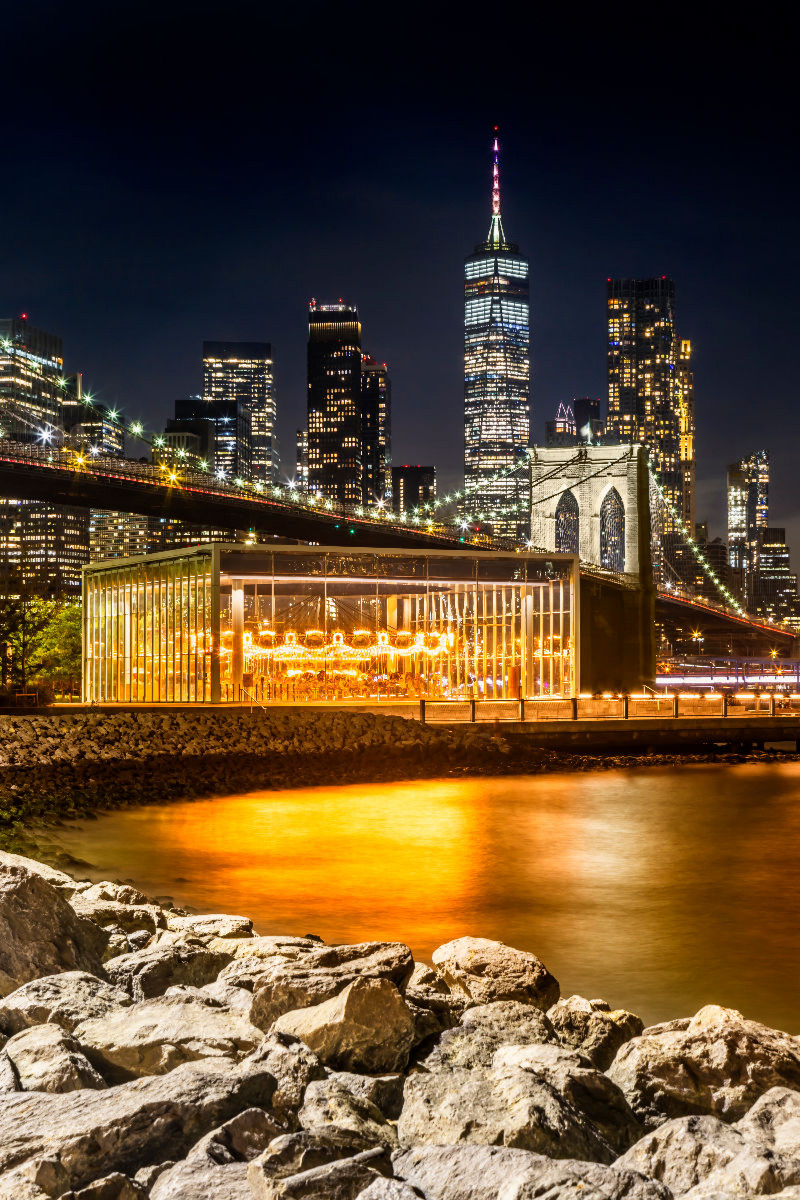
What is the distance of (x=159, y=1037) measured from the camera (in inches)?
216

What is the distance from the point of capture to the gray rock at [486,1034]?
18.4 feet

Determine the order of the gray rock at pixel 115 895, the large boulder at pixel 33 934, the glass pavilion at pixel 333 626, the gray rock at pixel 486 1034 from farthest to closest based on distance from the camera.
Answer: the glass pavilion at pixel 333 626, the gray rock at pixel 115 895, the large boulder at pixel 33 934, the gray rock at pixel 486 1034

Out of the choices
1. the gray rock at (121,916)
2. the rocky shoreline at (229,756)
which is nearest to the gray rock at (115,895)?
the gray rock at (121,916)

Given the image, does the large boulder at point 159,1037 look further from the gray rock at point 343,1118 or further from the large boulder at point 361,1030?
the gray rock at point 343,1118

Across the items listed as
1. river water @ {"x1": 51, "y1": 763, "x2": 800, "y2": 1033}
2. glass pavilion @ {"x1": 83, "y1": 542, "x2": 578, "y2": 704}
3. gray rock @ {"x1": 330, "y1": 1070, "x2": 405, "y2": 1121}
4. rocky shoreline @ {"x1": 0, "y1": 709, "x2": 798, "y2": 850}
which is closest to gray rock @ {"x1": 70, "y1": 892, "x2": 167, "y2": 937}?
river water @ {"x1": 51, "y1": 763, "x2": 800, "y2": 1033}

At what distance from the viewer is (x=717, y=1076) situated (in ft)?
17.9

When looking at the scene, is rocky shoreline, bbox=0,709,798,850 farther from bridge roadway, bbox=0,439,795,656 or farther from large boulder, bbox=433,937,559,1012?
bridge roadway, bbox=0,439,795,656

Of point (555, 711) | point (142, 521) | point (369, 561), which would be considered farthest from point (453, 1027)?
point (142, 521)

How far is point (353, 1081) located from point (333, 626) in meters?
27.4

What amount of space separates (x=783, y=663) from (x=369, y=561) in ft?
118

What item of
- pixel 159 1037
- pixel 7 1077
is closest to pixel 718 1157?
pixel 159 1037

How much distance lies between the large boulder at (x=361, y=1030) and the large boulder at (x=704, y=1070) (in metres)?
1.01

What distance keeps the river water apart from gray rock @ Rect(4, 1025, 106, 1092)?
436 cm

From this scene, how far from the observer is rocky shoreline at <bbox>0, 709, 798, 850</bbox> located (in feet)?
64.3
